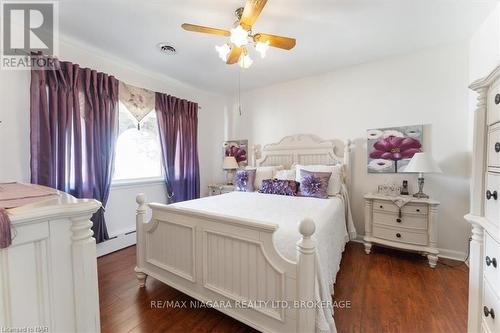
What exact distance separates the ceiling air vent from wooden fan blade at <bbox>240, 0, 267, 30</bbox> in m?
1.25

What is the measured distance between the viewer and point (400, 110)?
8.98 ft

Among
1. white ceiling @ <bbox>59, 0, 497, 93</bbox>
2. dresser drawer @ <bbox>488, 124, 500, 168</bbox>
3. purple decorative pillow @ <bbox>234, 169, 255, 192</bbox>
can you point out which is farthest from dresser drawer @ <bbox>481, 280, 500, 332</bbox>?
purple decorative pillow @ <bbox>234, 169, 255, 192</bbox>

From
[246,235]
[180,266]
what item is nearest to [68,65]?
[180,266]

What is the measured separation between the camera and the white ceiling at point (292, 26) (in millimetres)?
1824

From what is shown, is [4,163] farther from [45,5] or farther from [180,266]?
[180,266]

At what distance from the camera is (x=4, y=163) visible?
1.95 m

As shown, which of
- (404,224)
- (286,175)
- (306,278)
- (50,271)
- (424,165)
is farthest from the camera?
(286,175)

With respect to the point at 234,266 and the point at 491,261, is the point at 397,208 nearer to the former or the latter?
the point at 491,261

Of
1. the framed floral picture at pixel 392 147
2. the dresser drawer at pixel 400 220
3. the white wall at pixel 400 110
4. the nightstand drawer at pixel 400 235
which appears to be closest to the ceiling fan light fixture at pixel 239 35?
the white wall at pixel 400 110

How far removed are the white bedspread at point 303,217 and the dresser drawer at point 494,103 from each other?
106 cm

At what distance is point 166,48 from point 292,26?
1.43 meters

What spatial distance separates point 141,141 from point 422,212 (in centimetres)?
360

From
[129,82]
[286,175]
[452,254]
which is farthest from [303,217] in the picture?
[129,82]

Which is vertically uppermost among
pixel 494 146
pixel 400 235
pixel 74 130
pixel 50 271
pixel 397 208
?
pixel 74 130
